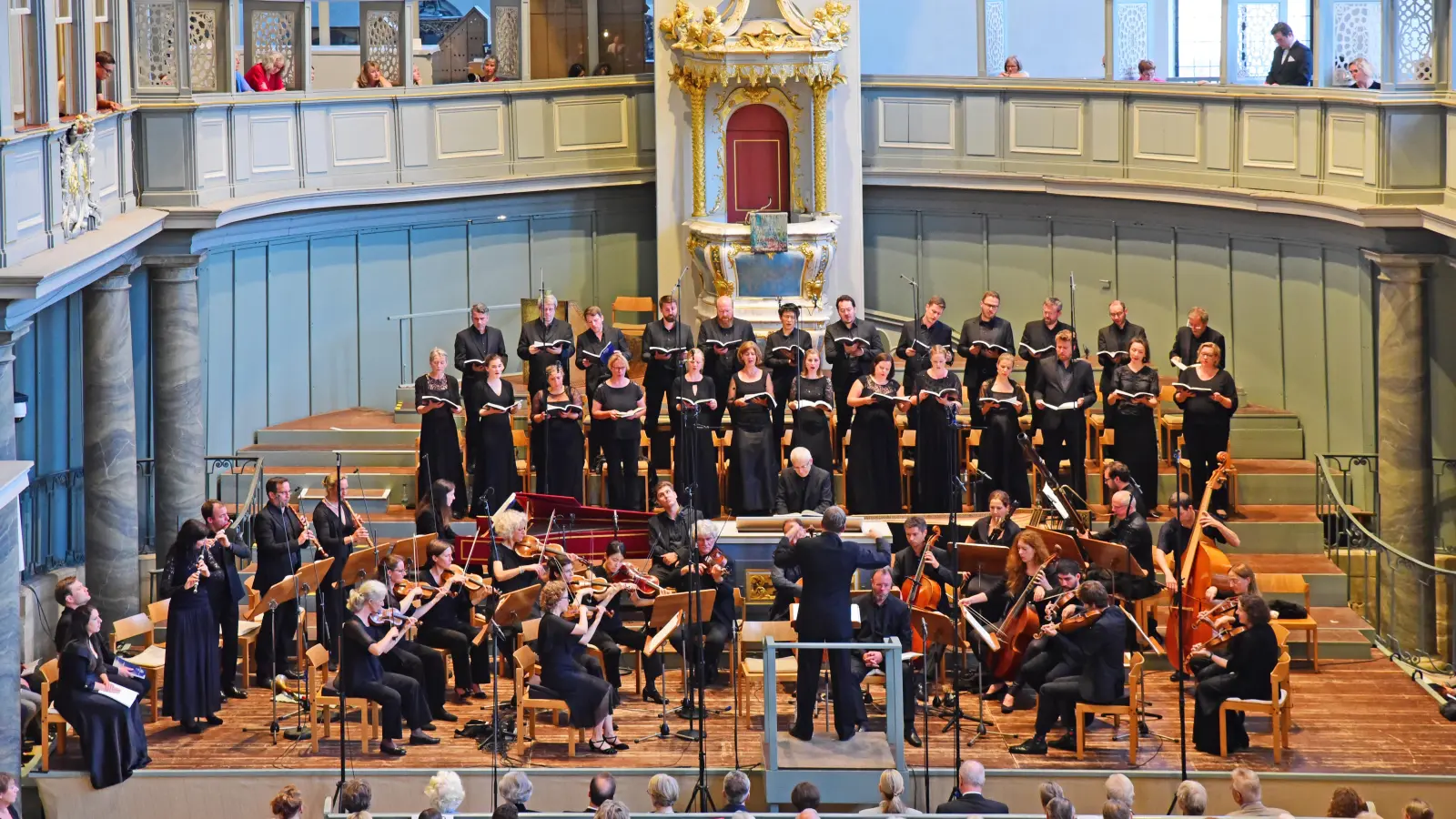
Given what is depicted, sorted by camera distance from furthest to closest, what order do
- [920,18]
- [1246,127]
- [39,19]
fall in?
[920,18], [1246,127], [39,19]

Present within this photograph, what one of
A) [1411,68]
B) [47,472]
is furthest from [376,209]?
[1411,68]

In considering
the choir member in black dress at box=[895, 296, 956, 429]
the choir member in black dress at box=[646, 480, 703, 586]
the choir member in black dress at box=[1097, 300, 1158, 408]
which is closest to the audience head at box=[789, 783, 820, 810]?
the choir member in black dress at box=[646, 480, 703, 586]

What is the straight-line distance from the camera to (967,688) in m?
13.9

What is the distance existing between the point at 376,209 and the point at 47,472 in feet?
12.9

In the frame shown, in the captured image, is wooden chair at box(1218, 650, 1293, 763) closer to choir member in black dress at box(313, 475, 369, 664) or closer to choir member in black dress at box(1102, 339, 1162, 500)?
choir member in black dress at box(1102, 339, 1162, 500)

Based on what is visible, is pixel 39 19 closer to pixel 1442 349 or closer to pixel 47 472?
pixel 47 472

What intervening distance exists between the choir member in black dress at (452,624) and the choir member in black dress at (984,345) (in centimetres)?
418

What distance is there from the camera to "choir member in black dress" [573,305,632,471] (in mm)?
15938

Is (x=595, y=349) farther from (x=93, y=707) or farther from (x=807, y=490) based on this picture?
(x=93, y=707)

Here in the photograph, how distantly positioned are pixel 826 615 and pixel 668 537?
6.07 feet

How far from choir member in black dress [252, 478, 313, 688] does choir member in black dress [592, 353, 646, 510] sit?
228 centimetres

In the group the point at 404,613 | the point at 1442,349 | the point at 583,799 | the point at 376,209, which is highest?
the point at 376,209

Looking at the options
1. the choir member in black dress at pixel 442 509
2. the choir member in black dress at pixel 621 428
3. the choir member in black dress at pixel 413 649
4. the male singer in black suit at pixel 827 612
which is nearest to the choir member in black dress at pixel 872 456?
the choir member in black dress at pixel 621 428

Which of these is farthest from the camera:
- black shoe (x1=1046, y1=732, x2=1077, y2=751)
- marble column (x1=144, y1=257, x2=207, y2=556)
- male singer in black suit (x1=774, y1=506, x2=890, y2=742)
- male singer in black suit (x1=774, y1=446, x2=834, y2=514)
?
marble column (x1=144, y1=257, x2=207, y2=556)
